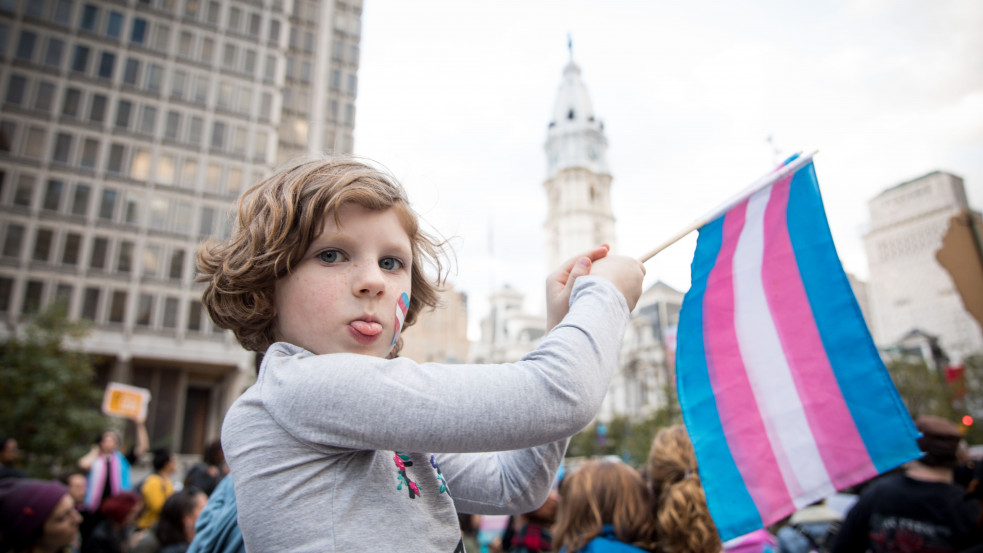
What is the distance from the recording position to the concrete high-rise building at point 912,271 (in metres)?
66.1

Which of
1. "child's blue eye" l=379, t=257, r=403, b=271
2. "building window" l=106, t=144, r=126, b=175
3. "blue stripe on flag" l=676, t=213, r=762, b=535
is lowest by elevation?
"blue stripe on flag" l=676, t=213, r=762, b=535

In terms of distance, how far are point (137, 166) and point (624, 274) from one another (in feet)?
126

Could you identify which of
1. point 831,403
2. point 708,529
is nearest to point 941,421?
point 708,529

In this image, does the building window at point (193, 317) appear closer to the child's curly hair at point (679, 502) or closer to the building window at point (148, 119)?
the building window at point (148, 119)

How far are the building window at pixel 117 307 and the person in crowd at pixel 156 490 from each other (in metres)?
28.5

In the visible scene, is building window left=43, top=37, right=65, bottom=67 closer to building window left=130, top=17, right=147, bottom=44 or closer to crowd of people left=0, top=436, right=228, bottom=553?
building window left=130, top=17, right=147, bottom=44

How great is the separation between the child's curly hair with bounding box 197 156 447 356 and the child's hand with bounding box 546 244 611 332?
15.5 inches

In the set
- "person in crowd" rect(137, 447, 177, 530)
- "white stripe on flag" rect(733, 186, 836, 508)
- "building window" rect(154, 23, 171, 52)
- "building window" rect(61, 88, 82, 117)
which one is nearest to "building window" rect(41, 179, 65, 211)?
"building window" rect(61, 88, 82, 117)

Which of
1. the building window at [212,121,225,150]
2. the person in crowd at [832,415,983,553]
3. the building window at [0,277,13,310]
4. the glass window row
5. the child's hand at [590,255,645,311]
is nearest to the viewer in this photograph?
the child's hand at [590,255,645,311]

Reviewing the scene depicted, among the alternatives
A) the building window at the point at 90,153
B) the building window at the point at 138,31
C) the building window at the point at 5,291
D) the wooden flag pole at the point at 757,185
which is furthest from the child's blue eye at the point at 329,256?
the building window at the point at 138,31

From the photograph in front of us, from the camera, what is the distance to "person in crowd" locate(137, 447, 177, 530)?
280 inches

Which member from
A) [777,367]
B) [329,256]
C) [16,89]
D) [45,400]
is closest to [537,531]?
[777,367]

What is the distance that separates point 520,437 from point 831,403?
1.40m

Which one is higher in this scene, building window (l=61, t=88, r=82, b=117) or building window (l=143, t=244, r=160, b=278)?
building window (l=61, t=88, r=82, b=117)
